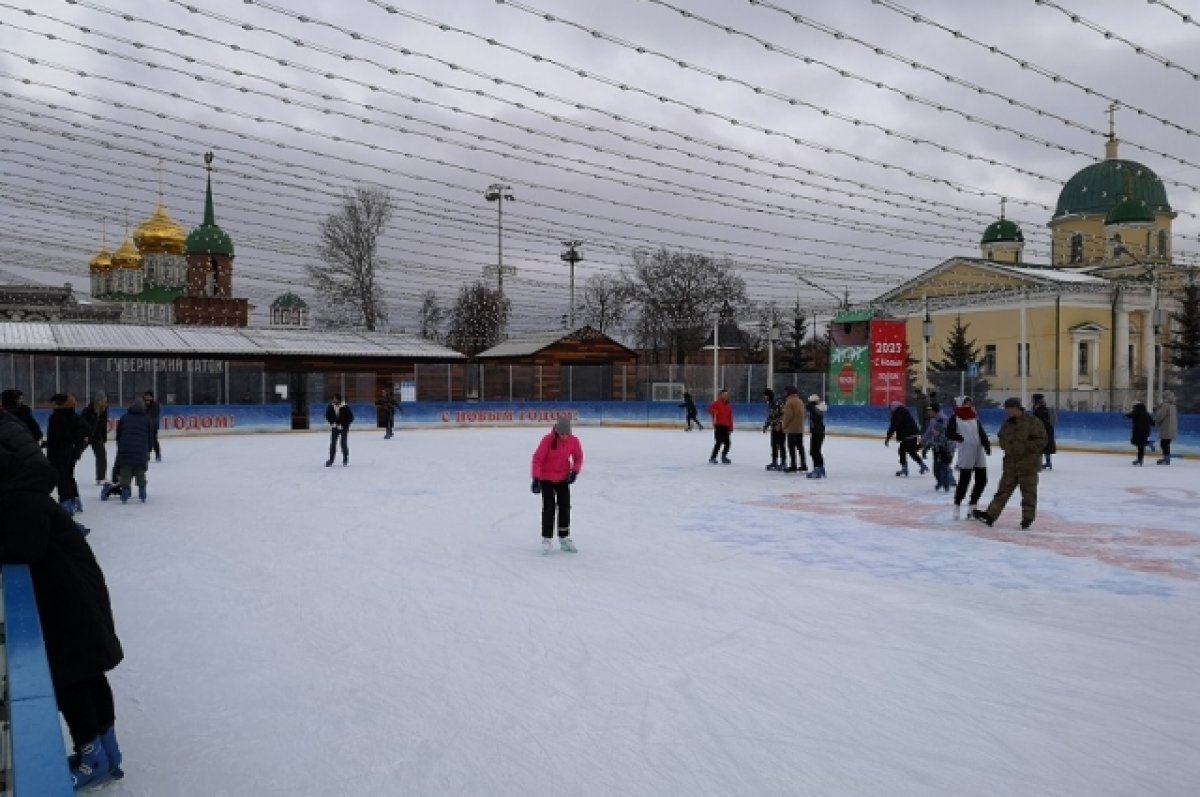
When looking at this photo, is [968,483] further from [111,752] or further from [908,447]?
[111,752]

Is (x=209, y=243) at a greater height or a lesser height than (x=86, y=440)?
greater

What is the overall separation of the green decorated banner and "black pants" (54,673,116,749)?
90.2ft

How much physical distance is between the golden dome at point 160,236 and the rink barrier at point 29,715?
234 ft

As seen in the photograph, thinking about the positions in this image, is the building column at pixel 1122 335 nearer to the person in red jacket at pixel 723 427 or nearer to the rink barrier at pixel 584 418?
the rink barrier at pixel 584 418

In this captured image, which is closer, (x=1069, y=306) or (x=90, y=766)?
(x=90, y=766)

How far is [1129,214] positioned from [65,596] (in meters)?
52.8

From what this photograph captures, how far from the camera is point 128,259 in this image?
238ft

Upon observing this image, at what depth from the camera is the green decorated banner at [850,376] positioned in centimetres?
2961

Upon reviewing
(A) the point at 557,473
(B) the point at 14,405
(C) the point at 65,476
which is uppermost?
(B) the point at 14,405

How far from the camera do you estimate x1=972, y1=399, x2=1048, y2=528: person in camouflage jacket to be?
10047 millimetres

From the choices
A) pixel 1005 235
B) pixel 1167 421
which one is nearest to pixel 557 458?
pixel 1167 421

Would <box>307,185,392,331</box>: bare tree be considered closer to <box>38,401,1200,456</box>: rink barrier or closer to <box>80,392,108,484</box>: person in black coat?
<box>38,401,1200,456</box>: rink barrier

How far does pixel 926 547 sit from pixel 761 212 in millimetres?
5716

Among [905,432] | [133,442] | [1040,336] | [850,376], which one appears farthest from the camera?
[1040,336]
